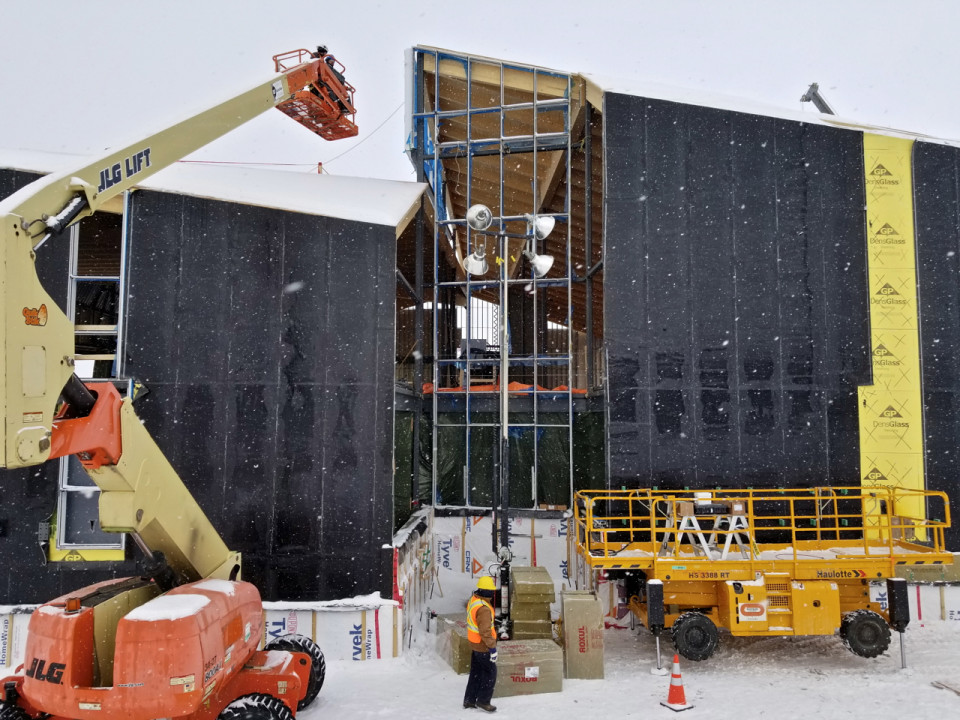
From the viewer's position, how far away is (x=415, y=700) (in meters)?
8.96

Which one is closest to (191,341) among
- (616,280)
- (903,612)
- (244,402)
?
(244,402)

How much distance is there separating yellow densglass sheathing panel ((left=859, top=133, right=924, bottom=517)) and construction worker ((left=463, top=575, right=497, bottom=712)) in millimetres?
8345

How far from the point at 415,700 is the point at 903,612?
7.02m

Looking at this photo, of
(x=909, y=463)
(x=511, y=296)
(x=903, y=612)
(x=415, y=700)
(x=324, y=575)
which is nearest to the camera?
(x=415, y=700)

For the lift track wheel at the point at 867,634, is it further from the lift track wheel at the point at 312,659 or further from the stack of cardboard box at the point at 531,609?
the lift track wheel at the point at 312,659

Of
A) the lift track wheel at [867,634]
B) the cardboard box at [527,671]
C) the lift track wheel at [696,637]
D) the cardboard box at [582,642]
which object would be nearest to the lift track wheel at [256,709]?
the cardboard box at [527,671]

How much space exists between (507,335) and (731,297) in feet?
14.4

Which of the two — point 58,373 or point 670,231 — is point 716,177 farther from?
point 58,373

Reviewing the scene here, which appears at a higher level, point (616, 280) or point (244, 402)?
point (616, 280)

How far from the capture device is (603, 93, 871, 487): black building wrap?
1291 cm

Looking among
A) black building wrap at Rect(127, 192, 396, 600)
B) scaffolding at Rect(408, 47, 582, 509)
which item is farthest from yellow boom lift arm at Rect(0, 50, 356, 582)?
scaffolding at Rect(408, 47, 582, 509)

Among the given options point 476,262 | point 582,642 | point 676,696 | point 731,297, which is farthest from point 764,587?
point 476,262

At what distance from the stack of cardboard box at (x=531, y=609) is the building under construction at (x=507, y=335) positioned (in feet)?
3.94

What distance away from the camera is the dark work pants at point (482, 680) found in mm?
8477
